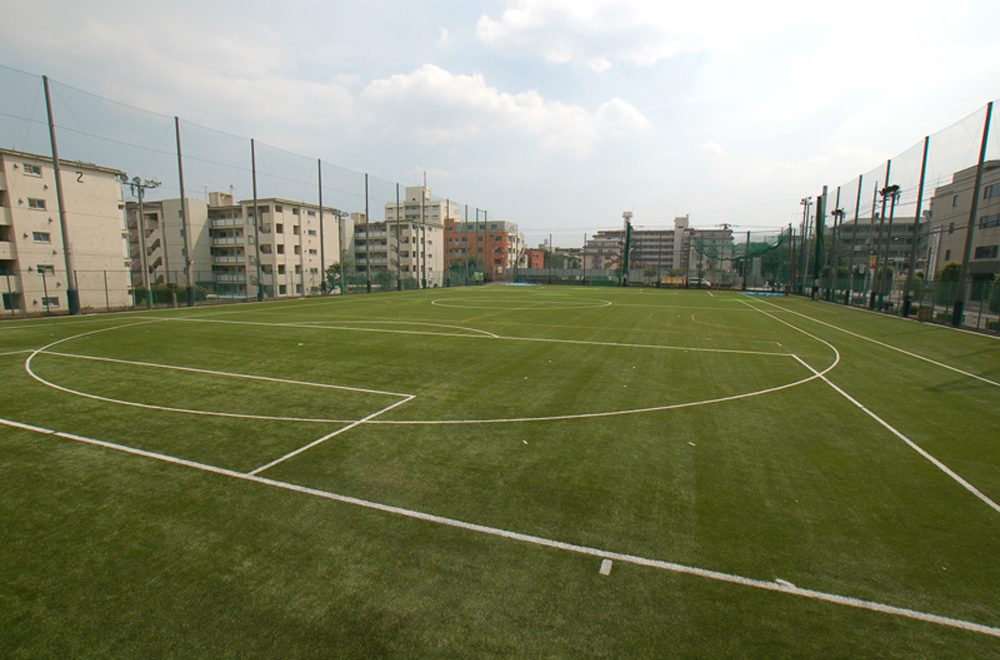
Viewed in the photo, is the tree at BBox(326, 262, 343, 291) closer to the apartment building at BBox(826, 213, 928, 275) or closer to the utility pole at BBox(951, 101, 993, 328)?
the utility pole at BBox(951, 101, 993, 328)

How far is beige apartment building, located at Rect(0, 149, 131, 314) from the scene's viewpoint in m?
37.8

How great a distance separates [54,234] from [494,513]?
53.4 meters

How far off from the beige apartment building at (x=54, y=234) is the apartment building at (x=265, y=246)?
16.4 meters

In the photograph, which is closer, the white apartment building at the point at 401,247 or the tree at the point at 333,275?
the tree at the point at 333,275

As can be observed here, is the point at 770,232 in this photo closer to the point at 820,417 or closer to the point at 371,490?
the point at 820,417

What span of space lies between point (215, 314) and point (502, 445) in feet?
82.6

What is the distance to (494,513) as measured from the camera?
5453 mm

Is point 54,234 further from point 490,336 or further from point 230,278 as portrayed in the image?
point 490,336

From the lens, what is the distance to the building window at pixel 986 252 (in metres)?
48.2

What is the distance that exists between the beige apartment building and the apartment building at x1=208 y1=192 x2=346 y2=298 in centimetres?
1641

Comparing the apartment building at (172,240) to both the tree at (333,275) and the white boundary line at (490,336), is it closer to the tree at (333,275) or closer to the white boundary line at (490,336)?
the tree at (333,275)

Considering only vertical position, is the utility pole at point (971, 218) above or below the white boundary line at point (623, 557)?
above

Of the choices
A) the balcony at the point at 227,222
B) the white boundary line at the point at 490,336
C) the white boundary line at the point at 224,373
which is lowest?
the white boundary line at the point at 224,373

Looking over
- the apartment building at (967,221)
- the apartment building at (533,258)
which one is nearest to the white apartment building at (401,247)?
the apartment building at (533,258)
